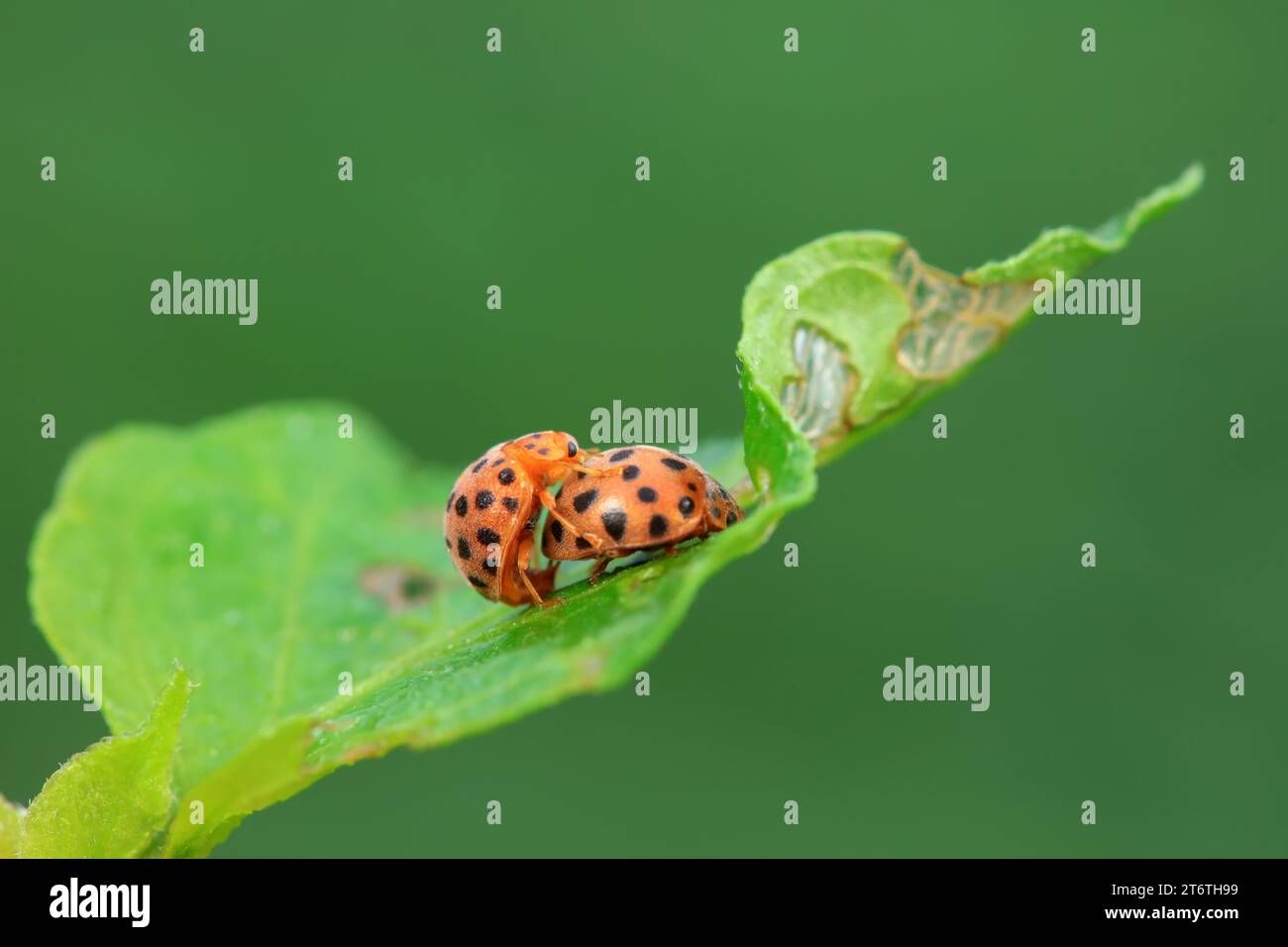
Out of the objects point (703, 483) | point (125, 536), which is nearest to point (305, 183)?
point (125, 536)

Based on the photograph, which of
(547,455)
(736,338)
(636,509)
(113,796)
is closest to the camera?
(113,796)

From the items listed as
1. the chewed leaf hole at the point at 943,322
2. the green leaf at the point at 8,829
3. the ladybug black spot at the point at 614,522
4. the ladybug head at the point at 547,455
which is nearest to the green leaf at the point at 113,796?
the green leaf at the point at 8,829

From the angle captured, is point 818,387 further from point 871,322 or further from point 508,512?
point 508,512

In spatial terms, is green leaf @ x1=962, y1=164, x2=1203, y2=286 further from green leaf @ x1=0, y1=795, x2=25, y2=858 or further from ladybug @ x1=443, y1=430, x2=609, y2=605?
green leaf @ x1=0, y1=795, x2=25, y2=858

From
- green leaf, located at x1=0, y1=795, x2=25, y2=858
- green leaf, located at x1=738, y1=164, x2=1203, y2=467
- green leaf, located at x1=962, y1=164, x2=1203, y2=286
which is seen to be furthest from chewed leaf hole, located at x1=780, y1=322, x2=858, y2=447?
green leaf, located at x1=0, y1=795, x2=25, y2=858

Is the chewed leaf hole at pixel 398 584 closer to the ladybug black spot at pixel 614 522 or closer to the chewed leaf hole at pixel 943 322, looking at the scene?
the ladybug black spot at pixel 614 522

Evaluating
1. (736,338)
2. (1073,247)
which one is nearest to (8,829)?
(1073,247)
